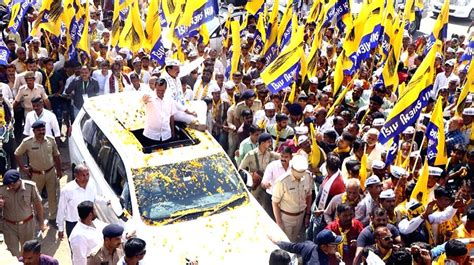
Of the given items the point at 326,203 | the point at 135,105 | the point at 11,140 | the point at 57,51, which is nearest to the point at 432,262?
the point at 326,203

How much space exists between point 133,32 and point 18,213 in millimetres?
5482

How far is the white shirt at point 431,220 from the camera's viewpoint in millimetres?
6762

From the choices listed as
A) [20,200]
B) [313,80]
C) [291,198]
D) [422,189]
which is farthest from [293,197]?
[313,80]

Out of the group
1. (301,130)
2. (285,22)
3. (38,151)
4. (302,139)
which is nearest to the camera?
(302,139)

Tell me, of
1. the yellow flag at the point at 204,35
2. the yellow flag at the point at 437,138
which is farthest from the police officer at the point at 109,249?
the yellow flag at the point at 204,35

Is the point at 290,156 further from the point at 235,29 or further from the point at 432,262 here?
the point at 235,29

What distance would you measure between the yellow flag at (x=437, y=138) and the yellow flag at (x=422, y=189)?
42.9 inches

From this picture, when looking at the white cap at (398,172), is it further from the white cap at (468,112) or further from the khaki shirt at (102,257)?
the khaki shirt at (102,257)

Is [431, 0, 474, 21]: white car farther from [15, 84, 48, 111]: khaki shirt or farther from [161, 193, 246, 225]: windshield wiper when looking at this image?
[161, 193, 246, 225]: windshield wiper

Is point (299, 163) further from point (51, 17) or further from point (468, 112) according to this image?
point (51, 17)

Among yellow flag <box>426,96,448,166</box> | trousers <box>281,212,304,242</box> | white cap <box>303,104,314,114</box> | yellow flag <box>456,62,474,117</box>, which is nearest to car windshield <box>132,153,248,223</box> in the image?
trousers <box>281,212,304,242</box>

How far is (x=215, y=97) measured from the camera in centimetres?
1063

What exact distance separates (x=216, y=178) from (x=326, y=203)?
1.31m

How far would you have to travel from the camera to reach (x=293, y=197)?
25.3ft
